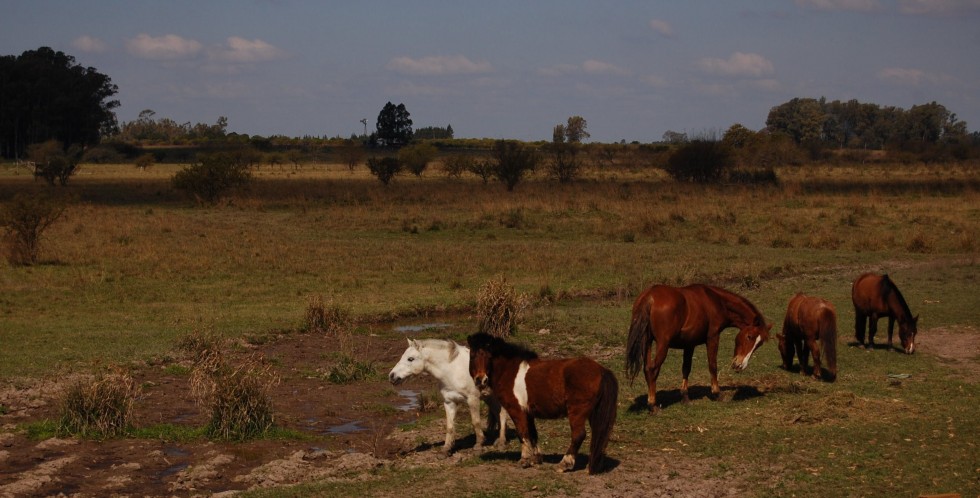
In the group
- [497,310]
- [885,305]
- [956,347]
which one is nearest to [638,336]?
[885,305]

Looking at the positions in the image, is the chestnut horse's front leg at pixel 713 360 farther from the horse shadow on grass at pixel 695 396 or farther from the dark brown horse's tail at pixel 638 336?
the dark brown horse's tail at pixel 638 336

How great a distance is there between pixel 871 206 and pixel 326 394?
1133 inches

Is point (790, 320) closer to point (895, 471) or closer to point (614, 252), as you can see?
point (895, 471)

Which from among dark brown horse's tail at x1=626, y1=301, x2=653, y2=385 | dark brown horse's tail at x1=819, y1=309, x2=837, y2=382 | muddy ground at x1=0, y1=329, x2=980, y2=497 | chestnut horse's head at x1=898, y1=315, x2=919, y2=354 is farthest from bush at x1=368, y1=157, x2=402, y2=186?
dark brown horse's tail at x1=626, y1=301, x2=653, y2=385

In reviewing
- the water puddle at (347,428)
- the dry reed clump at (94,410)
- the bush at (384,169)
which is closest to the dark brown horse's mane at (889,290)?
the water puddle at (347,428)

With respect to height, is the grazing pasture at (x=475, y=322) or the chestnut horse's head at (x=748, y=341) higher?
the chestnut horse's head at (x=748, y=341)

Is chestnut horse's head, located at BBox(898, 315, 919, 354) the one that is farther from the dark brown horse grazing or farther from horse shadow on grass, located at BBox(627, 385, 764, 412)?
the dark brown horse grazing

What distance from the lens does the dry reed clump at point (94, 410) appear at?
35.9 feet

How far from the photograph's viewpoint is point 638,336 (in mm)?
11102

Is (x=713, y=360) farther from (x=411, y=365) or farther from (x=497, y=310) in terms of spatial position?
(x=497, y=310)

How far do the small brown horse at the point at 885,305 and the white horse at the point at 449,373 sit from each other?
710 centimetres

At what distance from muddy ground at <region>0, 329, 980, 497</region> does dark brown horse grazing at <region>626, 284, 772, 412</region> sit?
1.56m

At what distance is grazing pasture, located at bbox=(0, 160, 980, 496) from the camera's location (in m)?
9.27

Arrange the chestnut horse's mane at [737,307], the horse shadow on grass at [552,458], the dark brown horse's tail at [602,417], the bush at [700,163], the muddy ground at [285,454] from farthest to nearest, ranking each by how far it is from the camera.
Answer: the bush at [700,163] → the chestnut horse's mane at [737,307] → the horse shadow on grass at [552,458] → the muddy ground at [285,454] → the dark brown horse's tail at [602,417]
